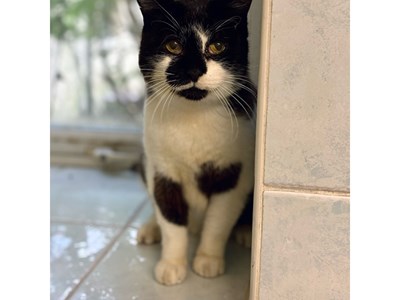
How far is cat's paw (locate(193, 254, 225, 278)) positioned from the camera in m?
1.07

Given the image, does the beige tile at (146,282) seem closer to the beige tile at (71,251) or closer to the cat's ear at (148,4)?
the beige tile at (71,251)

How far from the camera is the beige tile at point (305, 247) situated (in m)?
0.71

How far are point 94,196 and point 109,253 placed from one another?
1.42 feet

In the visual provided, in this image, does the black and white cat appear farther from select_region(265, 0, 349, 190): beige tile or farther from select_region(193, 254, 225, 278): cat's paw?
select_region(265, 0, 349, 190): beige tile

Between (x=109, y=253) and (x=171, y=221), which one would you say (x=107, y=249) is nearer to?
(x=109, y=253)

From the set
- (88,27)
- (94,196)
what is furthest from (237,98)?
(88,27)

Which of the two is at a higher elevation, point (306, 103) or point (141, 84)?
point (306, 103)

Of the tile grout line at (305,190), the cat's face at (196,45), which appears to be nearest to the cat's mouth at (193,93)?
the cat's face at (196,45)

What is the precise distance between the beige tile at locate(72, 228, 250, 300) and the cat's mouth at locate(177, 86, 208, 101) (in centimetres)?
44
